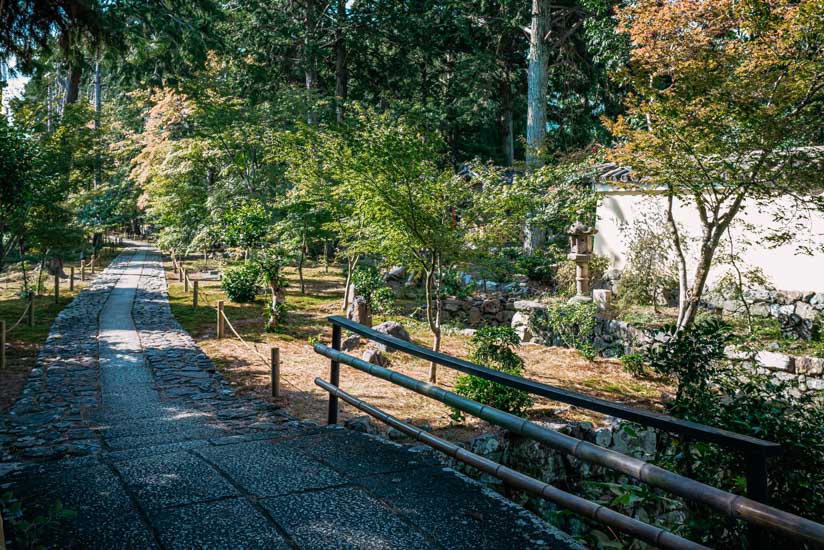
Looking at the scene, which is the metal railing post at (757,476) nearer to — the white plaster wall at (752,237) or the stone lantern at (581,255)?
the white plaster wall at (752,237)

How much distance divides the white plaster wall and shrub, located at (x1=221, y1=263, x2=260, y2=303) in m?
9.89

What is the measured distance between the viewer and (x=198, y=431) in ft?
18.1

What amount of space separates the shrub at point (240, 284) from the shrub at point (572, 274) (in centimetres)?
822

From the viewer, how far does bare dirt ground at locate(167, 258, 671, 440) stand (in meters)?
8.11

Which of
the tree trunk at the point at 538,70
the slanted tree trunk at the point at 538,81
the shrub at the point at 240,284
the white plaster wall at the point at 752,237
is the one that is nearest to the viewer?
the white plaster wall at the point at 752,237

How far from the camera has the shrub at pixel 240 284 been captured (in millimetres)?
16391

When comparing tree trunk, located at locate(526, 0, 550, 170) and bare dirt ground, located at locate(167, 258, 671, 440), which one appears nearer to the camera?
bare dirt ground, located at locate(167, 258, 671, 440)

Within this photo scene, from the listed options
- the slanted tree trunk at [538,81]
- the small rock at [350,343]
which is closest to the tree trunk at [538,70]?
the slanted tree trunk at [538,81]

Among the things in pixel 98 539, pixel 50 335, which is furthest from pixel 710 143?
pixel 50 335

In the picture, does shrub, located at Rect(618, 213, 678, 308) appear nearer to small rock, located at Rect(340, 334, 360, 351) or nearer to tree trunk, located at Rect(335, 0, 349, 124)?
small rock, located at Rect(340, 334, 360, 351)

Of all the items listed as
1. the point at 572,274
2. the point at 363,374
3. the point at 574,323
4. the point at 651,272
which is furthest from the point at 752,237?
the point at 363,374

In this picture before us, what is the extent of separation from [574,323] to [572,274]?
130 inches

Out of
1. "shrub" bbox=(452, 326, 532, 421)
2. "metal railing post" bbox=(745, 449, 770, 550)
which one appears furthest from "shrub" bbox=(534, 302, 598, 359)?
"metal railing post" bbox=(745, 449, 770, 550)

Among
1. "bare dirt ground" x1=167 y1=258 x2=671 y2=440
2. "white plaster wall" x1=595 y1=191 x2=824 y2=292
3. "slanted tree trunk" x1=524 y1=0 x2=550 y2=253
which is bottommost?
"bare dirt ground" x1=167 y1=258 x2=671 y2=440
